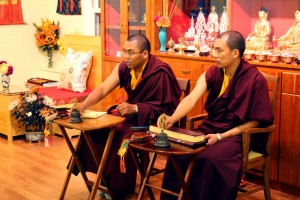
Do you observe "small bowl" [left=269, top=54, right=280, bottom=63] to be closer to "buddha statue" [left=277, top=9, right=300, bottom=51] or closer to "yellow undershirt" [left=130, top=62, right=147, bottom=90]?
"buddha statue" [left=277, top=9, right=300, bottom=51]

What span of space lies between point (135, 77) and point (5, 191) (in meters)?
1.28

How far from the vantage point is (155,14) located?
200 inches

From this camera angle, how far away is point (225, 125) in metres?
3.56

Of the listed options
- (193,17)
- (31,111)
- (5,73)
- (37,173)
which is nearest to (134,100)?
(37,173)

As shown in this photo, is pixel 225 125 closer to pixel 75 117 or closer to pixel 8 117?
pixel 75 117

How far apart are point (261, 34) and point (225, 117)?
1135mm

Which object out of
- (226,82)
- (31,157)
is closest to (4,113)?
(31,157)

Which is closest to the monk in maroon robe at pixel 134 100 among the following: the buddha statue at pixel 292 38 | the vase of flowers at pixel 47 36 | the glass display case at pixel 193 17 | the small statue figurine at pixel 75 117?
the small statue figurine at pixel 75 117

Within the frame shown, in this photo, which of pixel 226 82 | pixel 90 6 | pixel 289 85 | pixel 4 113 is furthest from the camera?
pixel 90 6

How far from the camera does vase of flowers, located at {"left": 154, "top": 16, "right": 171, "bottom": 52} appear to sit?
195 inches

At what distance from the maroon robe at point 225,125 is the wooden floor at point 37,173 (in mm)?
697

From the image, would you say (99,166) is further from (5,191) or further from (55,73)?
(55,73)

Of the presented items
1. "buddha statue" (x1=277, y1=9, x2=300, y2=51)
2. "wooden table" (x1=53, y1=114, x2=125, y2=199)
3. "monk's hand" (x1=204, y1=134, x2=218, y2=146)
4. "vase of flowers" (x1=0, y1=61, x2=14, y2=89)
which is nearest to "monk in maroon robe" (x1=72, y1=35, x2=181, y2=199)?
"wooden table" (x1=53, y1=114, x2=125, y2=199)

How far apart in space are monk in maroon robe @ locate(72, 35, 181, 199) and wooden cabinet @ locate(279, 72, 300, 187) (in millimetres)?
774
